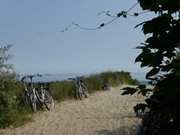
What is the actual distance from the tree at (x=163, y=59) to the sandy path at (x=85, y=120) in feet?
27.6

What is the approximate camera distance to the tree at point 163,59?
221cm

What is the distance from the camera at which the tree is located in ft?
7.27

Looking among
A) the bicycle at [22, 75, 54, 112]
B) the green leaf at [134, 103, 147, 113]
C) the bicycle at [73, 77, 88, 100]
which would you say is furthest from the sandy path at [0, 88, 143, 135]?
the green leaf at [134, 103, 147, 113]

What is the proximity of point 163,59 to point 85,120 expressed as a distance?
1107 centimetres

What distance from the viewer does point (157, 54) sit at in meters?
2.25

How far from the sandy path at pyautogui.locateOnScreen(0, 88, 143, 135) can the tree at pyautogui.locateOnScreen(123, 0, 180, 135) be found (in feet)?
27.6

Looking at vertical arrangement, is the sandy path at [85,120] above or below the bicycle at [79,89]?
below

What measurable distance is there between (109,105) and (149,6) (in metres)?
14.4

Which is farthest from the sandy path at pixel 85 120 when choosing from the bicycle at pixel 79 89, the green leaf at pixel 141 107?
the green leaf at pixel 141 107

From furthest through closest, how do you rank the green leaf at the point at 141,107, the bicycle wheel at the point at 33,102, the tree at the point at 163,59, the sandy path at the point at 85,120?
the bicycle wheel at the point at 33,102, the sandy path at the point at 85,120, the green leaf at the point at 141,107, the tree at the point at 163,59

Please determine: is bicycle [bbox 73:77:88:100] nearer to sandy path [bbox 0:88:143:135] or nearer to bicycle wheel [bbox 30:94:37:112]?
sandy path [bbox 0:88:143:135]

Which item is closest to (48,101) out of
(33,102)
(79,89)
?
(33,102)

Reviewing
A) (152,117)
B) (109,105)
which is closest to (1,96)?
(109,105)

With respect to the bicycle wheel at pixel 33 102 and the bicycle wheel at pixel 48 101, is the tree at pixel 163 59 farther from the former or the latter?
the bicycle wheel at pixel 48 101
